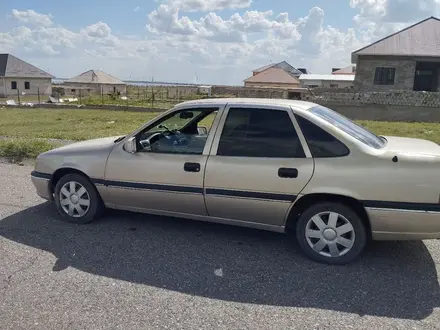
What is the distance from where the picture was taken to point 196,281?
3.31 m

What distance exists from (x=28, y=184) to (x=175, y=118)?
3430 mm

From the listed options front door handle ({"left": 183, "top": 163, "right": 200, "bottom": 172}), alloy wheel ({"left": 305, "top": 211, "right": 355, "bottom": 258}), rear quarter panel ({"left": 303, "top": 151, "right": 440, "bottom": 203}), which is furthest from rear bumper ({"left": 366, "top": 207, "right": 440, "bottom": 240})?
front door handle ({"left": 183, "top": 163, "right": 200, "bottom": 172})

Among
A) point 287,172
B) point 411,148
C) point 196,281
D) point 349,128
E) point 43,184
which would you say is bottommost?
point 196,281

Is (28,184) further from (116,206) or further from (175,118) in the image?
(175,118)

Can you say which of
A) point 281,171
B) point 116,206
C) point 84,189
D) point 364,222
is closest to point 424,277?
point 364,222

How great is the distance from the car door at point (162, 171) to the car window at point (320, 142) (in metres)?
→ 0.96

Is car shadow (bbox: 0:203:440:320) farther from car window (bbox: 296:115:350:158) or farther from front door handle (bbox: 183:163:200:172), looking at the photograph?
car window (bbox: 296:115:350:158)

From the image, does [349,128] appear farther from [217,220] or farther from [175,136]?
[175,136]

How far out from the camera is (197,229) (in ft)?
14.7

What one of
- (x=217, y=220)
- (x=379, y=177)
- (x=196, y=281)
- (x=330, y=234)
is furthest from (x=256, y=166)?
(x=196, y=281)

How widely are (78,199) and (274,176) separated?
8.02ft

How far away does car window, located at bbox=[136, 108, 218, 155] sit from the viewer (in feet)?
13.5

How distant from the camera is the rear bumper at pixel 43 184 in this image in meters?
4.73

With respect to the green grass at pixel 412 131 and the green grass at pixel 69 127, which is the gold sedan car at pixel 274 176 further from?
the green grass at pixel 412 131
